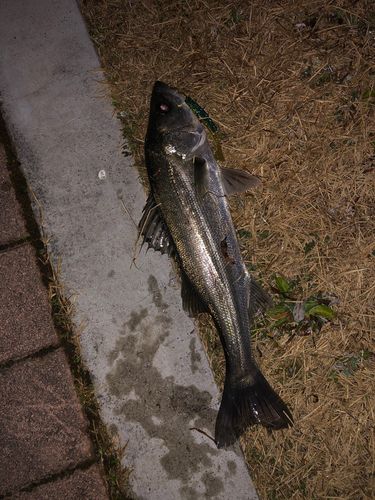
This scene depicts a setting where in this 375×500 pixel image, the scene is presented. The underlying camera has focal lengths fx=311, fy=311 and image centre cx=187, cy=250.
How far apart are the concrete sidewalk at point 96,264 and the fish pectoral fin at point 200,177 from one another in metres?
0.84

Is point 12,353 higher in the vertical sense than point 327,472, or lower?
higher

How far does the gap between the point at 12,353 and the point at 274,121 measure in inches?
140

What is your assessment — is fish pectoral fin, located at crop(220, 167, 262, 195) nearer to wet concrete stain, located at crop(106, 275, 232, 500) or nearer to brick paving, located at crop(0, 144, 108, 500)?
wet concrete stain, located at crop(106, 275, 232, 500)

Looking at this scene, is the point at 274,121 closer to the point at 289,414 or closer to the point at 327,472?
the point at 289,414

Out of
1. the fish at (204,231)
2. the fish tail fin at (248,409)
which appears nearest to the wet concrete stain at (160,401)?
the fish tail fin at (248,409)

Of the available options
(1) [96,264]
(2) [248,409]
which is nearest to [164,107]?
(1) [96,264]

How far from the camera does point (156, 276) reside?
3195 millimetres

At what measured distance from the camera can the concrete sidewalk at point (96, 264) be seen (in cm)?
313

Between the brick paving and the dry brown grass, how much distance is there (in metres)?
1.76

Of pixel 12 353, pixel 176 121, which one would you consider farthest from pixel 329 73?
pixel 12 353

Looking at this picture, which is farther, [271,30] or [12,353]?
[12,353]

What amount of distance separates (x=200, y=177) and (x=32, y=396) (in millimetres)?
2806

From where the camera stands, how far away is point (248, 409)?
109 inches

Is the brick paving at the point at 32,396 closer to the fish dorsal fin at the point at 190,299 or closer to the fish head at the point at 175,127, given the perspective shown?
the fish dorsal fin at the point at 190,299
